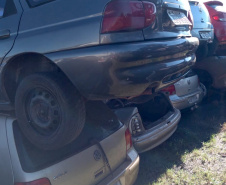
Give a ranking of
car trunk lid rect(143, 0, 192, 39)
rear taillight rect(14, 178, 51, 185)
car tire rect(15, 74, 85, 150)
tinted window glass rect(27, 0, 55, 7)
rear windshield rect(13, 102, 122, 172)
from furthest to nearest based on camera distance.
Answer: tinted window glass rect(27, 0, 55, 7), car trunk lid rect(143, 0, 192, 39), car tire rect(15, 74, 85, 150), rear windshield rect(13, 102, 122, 172), rear taillight rect(14, 178, 51, 185)

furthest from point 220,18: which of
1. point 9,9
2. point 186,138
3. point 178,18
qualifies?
point 9,9

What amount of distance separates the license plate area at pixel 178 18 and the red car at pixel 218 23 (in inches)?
136

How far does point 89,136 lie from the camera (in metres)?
2.78

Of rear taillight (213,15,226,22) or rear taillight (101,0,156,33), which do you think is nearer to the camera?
rear taillight (101,0,156,33)

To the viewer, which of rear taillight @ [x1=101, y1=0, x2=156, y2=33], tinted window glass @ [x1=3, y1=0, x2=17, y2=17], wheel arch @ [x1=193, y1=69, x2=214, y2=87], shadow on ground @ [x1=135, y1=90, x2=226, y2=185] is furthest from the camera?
wheel arch @ [x1=193, y1=69, x2=214, y2=87]

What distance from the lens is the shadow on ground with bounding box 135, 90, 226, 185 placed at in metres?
3.92

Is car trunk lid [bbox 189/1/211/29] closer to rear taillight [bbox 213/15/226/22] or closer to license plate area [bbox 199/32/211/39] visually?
license plate area [bbox 199/32/211/39]

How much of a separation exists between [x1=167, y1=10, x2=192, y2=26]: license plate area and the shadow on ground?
6.24 ft

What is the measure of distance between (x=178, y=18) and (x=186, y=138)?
227 cm

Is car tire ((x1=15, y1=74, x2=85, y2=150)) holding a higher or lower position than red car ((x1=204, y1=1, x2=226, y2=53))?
higher

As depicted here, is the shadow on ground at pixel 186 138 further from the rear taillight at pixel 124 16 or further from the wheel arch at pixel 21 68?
the rear taillight at pixel 124 16

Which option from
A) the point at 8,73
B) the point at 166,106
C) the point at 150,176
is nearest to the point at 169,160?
the point at 150,176

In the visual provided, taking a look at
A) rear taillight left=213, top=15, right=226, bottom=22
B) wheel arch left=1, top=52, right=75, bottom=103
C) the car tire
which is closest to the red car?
rear taillight left=213, top=15, right=226, bottom=22

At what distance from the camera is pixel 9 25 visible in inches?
125
